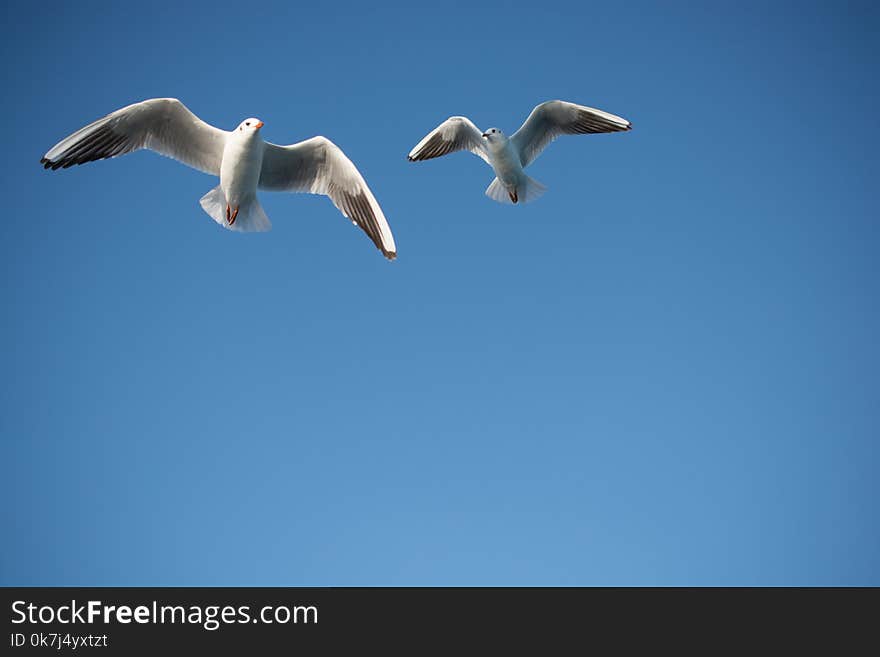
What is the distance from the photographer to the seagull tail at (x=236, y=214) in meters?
7.12

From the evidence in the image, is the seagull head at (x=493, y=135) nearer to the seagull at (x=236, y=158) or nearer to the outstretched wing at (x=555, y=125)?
the outstretched wing at (x=555, y=125)

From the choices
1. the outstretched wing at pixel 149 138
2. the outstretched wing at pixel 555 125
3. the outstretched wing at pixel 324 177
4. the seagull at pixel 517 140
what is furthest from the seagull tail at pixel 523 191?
the outstretched wing at pixel 149 138

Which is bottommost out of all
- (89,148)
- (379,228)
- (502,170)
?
(379,228)

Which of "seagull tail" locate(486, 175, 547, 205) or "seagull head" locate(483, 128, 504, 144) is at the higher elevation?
"seagull head" locate(483, 128, 504, 144)

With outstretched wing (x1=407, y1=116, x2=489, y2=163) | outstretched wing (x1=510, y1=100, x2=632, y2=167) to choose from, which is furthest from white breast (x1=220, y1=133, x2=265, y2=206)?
outstretched wing (x1=510, y1=100, x2=632, y2=167)

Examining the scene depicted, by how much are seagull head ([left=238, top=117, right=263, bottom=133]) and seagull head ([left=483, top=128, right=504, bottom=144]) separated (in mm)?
3260

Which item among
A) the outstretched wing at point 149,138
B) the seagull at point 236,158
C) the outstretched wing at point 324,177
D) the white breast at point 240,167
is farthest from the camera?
the outstretched wing at point 324,177

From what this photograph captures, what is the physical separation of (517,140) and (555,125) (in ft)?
1.76

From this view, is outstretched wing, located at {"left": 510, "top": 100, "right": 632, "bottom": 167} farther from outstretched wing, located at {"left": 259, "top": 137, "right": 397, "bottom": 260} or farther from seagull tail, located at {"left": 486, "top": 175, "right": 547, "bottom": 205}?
outstretched wing, located at {"left": 259, "top": 137, "right": 397, "bottom": 260}

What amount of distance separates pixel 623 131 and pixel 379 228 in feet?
12.3

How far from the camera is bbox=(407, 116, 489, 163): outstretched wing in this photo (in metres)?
9.17
